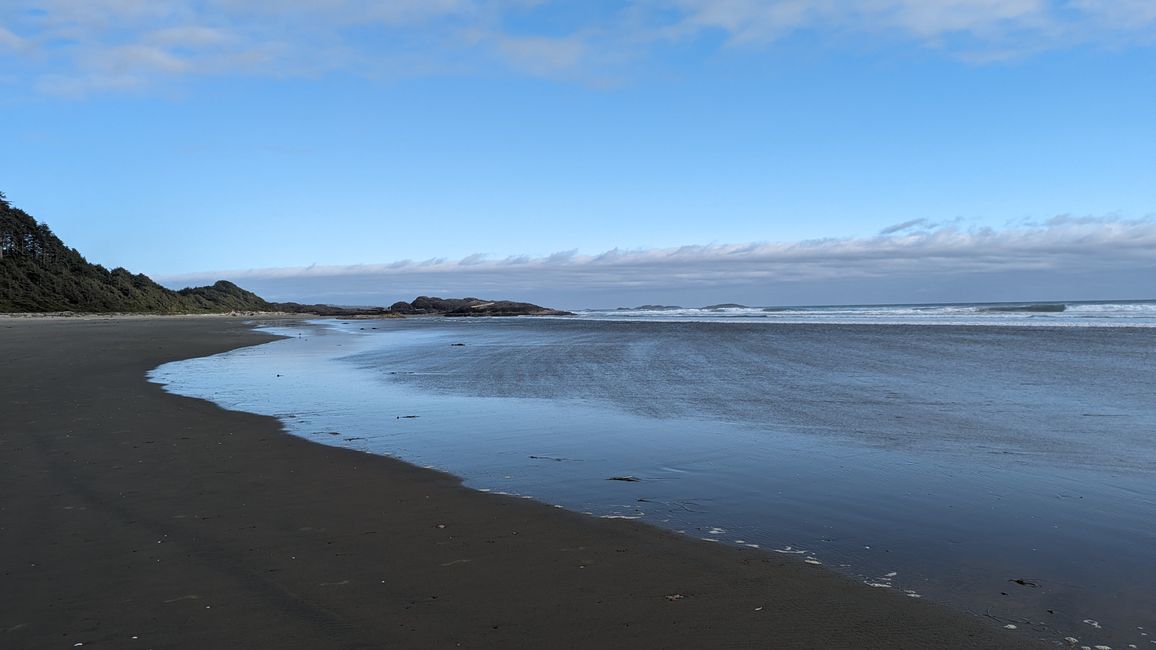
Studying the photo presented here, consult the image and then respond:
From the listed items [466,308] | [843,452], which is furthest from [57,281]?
[843,452]

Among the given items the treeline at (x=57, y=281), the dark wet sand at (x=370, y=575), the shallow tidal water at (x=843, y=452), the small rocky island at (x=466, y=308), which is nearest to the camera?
the dark wet sand at (x=370, y=575)

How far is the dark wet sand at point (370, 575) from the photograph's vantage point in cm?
367

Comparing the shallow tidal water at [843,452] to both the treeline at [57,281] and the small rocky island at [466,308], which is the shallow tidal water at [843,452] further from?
the small rocky island at [466,308]

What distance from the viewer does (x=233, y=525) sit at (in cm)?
554

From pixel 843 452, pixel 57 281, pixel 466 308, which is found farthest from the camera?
pixel 466 308

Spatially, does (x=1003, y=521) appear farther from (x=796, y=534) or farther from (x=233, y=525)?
(x=233, y=525)

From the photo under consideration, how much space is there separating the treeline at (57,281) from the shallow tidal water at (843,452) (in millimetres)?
58573

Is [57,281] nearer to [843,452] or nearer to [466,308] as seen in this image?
[466,308]

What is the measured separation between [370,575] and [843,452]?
5.69 meters

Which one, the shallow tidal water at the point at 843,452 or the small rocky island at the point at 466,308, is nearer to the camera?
the shallow tidal water at the point at 843,452

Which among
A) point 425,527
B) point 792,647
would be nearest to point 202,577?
point 425,527

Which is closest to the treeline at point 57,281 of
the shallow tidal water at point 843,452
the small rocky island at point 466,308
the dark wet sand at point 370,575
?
the small rocky island at point 466,308

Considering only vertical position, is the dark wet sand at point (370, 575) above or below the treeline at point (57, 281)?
below

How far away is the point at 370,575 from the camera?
4.47m
